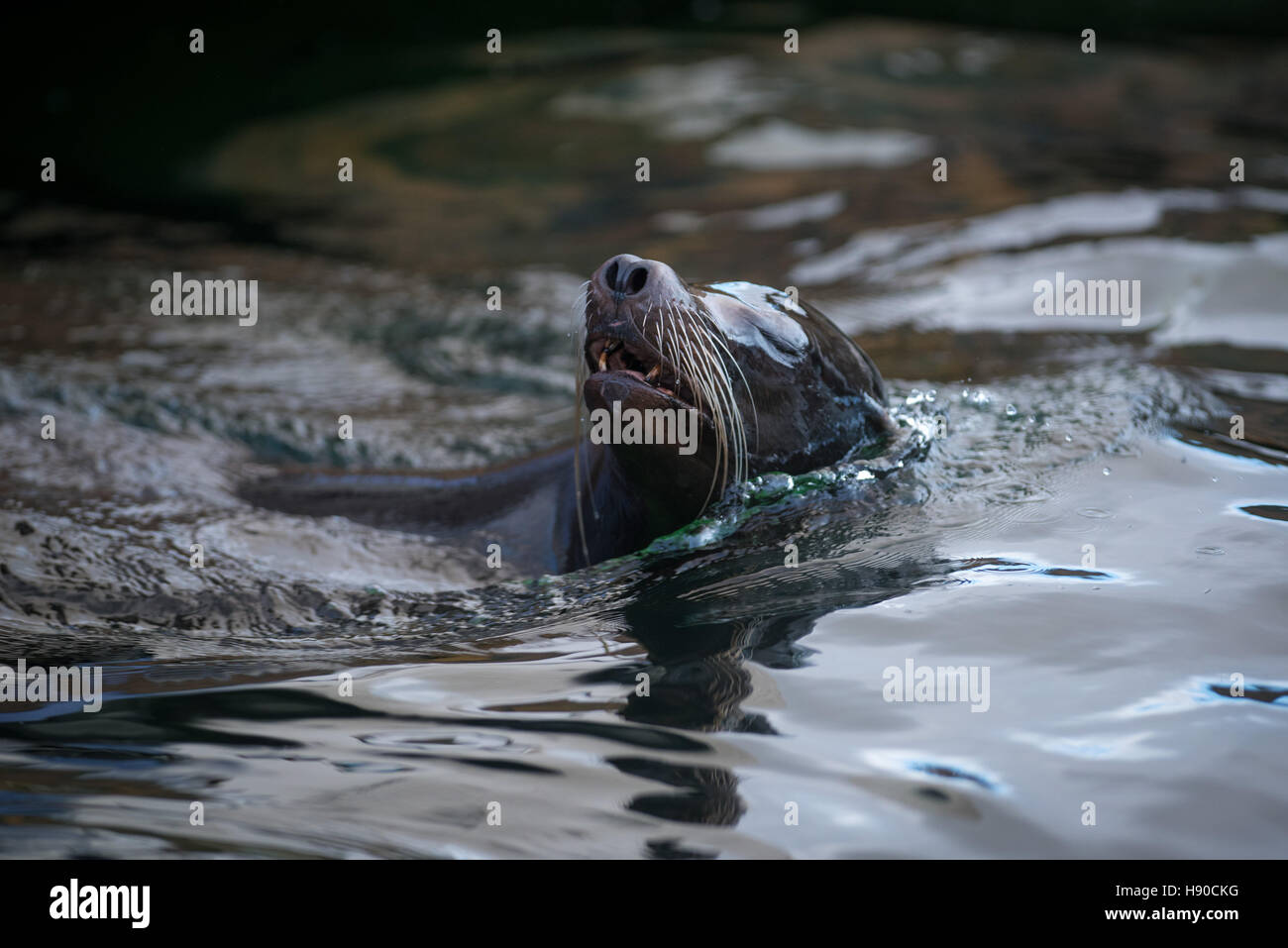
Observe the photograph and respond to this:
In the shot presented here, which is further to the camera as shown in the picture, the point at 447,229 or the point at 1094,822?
the point at 447,229

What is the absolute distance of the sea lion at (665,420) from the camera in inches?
125

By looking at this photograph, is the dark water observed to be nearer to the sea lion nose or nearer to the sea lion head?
the sea lion head

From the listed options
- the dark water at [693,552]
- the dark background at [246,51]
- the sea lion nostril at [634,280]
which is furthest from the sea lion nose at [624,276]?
the dark background at [246,51]

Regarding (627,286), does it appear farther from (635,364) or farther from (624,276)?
(635,364)

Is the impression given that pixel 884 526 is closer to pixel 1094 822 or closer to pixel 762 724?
pixel 762 724

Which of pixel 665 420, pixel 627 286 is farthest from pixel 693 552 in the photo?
pixel 627 286

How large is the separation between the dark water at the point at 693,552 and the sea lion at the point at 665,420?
0.41 ft

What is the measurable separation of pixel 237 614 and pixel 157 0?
8.36 meters

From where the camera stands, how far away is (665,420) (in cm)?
326

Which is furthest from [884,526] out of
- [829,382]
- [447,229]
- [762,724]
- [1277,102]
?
[1277,102]

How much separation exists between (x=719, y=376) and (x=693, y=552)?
1.54 ft

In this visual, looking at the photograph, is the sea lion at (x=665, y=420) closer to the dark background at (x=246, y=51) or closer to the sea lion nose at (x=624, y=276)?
the sea lion nose at (x=624, y=276)

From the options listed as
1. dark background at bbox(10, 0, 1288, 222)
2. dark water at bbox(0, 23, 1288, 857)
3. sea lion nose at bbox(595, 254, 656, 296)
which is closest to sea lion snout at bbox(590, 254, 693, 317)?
sea lion nose at bbox(595, 254, 656, 296)
